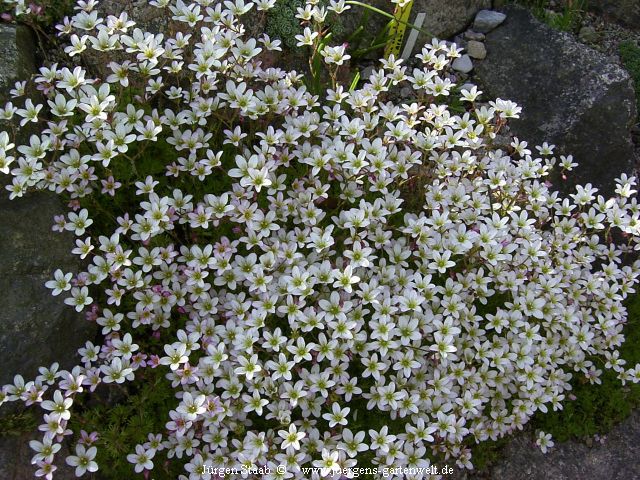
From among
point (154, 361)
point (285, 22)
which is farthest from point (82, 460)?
point (285, 22)

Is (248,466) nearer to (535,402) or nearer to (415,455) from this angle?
(415,455)

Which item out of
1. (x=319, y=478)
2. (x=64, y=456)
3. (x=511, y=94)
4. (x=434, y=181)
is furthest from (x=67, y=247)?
(x=511, y=94)

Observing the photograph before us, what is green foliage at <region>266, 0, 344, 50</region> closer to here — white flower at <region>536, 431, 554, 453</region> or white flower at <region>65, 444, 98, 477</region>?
white flower at <region>65, 444, 98, 477</region>

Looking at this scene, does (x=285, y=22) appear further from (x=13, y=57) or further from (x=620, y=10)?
(x=620, y=10)

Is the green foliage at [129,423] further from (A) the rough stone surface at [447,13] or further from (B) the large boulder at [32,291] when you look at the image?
(A) the rough stone surface at [447,13]

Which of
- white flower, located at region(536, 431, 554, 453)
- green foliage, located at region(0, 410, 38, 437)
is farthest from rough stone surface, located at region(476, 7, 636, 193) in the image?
green foliage, located at region(0, 410, 38, 437)

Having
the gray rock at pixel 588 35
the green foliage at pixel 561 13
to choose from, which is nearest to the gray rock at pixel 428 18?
the green foliage at pixel 561 13
